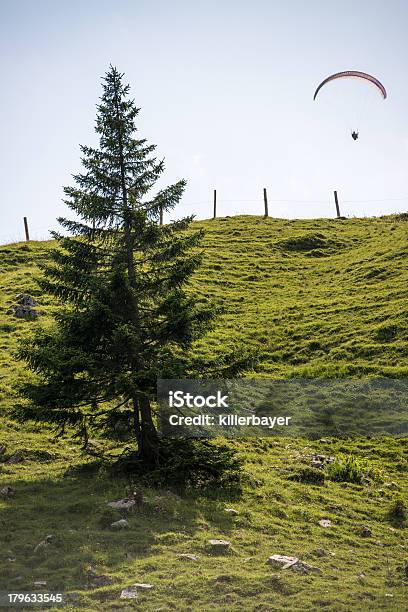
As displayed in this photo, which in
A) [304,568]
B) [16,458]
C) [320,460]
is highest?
[16,458]

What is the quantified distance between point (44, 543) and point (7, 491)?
3.49 metres

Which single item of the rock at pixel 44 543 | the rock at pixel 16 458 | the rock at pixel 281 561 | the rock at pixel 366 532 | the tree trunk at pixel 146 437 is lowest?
the rock at pixel 366 532

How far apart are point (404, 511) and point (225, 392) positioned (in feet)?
28.4

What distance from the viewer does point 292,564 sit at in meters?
13.7

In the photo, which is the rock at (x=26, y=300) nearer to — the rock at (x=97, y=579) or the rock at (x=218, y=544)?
the rock at (x=218, y=544)

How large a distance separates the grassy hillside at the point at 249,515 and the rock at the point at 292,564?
18 cm

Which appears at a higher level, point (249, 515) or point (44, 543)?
point (44, 543)

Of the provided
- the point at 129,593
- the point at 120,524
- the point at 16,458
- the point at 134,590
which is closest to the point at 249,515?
the point at 120,524

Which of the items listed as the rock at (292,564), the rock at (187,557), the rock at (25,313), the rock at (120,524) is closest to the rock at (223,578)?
the rock at (187,557)

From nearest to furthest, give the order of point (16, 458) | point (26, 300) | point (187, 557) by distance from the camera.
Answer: point (187, 557) < point (16, 458) < point (26, 300)

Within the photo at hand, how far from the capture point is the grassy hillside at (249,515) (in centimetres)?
1258

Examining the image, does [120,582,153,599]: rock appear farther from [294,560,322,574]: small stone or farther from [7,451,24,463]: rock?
[7,451,24,463]: rock

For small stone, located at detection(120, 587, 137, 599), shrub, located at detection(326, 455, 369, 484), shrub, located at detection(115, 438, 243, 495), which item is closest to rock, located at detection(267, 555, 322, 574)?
small stone, located at detection(120, 587, 137, 599)

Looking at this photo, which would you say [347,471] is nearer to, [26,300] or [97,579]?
[97,579]
